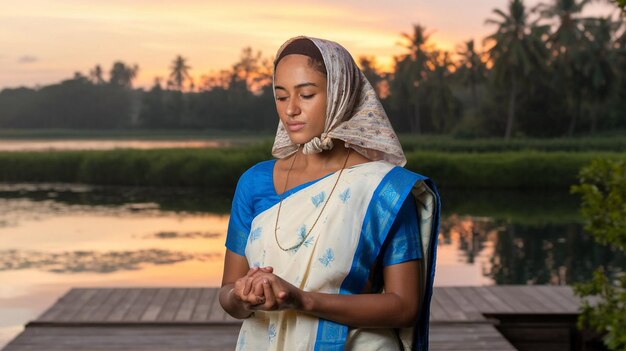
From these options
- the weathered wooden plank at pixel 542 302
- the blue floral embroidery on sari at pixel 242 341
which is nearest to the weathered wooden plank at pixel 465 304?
the weathered wooden plank at pixel 542 302

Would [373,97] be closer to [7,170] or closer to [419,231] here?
[419,231]

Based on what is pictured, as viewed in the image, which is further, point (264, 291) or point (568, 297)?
point (568, 297)

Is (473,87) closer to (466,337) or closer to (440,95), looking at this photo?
(440,95)

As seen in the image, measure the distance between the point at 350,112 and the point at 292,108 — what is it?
0.11 m

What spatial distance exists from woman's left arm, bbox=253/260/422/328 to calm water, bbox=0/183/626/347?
6.21 meters

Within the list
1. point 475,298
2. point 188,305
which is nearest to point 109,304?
point 188,305

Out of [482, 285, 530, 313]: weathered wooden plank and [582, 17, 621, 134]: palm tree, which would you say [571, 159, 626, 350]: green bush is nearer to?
[482, 285, 530, 313]: weathered wooden plank

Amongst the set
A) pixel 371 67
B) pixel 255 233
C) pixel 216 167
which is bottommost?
pixel 216 167

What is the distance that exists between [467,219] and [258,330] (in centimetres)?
1701

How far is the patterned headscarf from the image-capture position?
1.76 meters

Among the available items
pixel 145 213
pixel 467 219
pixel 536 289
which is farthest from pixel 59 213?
pixel 536 289

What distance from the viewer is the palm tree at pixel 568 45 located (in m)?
43.0

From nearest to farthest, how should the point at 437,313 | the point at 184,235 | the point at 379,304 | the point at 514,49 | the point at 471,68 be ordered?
the point at 379,304, the point at 437,313, the point at 184,235, the point at 514,49, the point at 471,68

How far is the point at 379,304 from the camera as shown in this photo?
175 cm
